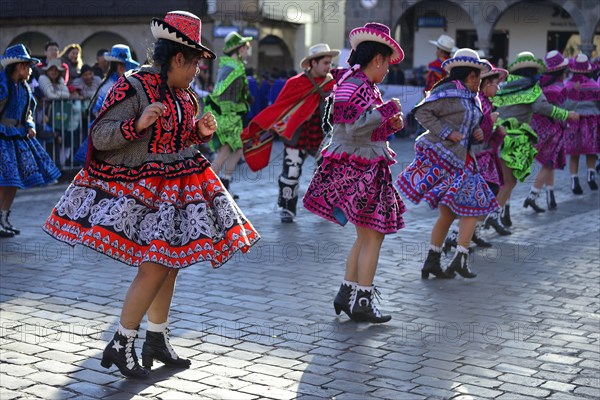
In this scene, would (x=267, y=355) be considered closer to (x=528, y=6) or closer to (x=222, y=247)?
(x=222, y=247)

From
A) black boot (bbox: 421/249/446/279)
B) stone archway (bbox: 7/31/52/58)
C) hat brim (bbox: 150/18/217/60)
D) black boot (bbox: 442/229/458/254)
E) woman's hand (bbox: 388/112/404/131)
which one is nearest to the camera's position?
hat brim (bbox: 150/18/217/60)

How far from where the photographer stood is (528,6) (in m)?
34.6

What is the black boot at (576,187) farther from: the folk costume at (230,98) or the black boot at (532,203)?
the folk costume at (230,98)

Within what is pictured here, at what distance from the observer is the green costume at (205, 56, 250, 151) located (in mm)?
12648

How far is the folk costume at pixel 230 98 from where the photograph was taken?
1265 cm

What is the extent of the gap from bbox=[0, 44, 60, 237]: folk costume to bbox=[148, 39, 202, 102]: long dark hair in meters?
4.94

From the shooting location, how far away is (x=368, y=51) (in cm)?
655

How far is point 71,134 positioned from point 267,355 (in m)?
9.19

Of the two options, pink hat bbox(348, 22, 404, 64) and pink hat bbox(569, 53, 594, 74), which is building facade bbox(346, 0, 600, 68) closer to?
pink hat bbox(569, 53, 594, 74)

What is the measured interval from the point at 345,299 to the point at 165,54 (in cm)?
225

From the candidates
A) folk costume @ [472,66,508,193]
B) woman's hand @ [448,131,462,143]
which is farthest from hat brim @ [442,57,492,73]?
folk costume @ [472,66,508,193]

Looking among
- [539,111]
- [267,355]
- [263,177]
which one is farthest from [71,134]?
[267,355]

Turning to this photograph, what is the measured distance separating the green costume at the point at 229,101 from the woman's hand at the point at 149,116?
7.60 meters

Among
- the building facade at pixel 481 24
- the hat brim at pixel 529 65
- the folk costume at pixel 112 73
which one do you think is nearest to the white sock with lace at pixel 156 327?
the folk costume at pixel 112 73
